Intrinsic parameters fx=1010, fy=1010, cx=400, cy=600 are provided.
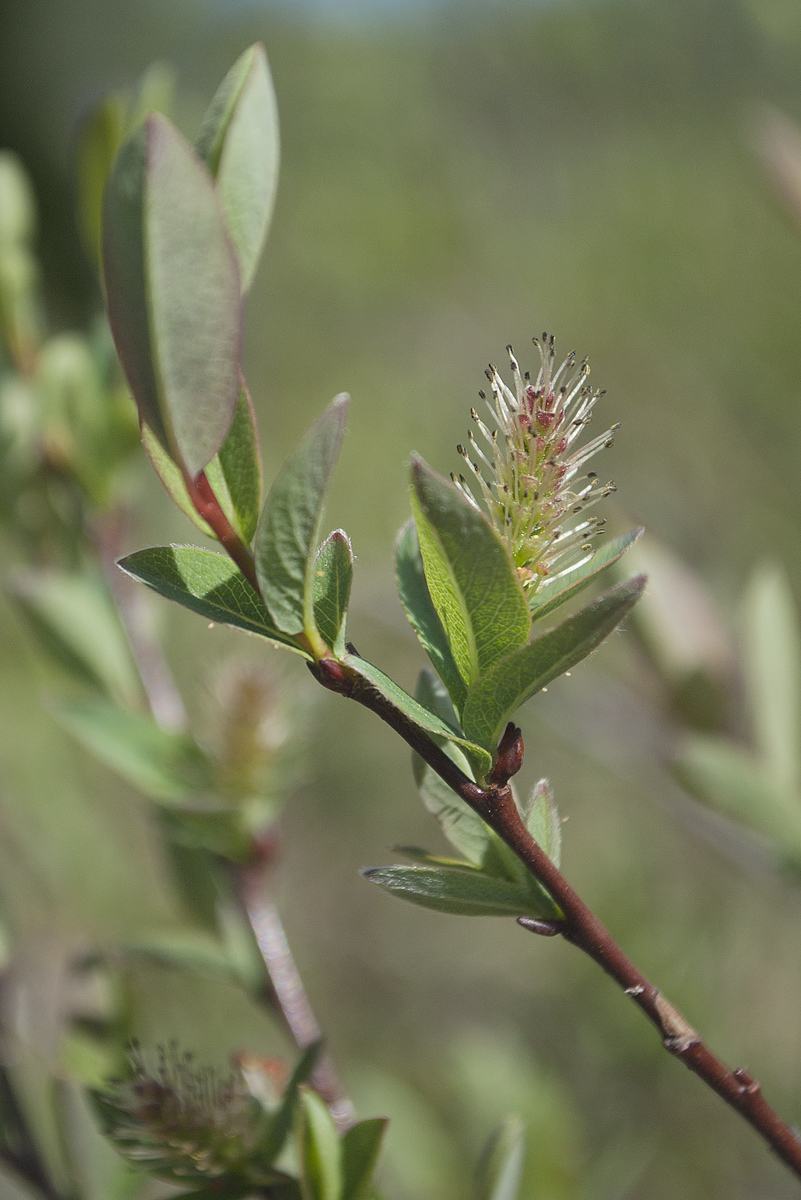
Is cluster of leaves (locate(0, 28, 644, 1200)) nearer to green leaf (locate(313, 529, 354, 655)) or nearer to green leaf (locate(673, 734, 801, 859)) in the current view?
green leaf (locate(313, 529, 354, 655))

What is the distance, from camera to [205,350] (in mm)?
198

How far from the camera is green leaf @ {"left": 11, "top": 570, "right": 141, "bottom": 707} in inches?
19.5

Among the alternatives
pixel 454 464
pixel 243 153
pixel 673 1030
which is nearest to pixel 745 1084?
pixel 673 1030

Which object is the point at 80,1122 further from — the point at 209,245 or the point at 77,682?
the point at 209,245

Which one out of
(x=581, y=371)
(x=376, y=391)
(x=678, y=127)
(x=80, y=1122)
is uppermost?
(x=678, y=127)

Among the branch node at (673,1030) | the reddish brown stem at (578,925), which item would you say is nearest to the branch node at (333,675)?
the reddish brown stem at (578,925)

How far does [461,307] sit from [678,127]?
55 centimetres

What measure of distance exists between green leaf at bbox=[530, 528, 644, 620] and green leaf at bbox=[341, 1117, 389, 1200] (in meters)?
0.15

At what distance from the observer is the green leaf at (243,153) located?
235 millimetres

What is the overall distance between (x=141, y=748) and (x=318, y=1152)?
0.22 meters

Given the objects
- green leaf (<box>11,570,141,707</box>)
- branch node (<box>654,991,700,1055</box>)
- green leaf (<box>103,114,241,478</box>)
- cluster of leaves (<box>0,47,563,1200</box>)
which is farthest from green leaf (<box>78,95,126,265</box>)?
branch node (<box>654,991,700,1055</box>)

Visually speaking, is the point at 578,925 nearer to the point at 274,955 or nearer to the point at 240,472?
the point at 240,472

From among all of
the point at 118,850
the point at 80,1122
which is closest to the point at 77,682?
the point at 80,1122

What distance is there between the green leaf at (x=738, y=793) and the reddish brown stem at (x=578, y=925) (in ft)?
0.50
